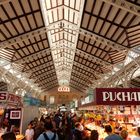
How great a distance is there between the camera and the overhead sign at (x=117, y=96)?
23.2ft

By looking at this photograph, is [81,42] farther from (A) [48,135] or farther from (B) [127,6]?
(A) [48,135]

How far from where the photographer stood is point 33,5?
12.5 meters

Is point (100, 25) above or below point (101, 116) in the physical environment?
above

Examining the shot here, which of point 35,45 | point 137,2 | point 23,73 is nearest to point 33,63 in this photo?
point 23,73

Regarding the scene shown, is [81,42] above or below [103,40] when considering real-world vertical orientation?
above

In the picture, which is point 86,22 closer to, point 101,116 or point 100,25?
point 100,25

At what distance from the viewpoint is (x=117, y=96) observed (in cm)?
711

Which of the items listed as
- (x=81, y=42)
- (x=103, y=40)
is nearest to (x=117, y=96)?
(x=103, y=40)

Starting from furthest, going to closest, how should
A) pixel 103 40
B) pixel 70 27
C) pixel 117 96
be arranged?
pixel 70 27, pixel 103 40, pixel 117 96

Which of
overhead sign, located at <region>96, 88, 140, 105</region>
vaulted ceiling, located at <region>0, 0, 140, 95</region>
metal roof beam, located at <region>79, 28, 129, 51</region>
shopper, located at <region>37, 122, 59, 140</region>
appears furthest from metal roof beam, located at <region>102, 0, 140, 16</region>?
shopper, located at <region>37, 122, 59, 140</region>

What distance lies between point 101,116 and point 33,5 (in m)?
10.8

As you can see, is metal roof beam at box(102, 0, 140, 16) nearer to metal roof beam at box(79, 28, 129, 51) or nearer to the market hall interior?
the market hall interior

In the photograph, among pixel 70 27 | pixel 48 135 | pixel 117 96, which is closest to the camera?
pixel 48 135

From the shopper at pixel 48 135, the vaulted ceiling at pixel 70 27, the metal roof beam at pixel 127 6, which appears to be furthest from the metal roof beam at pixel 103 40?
the shopper at pixel 48 135
